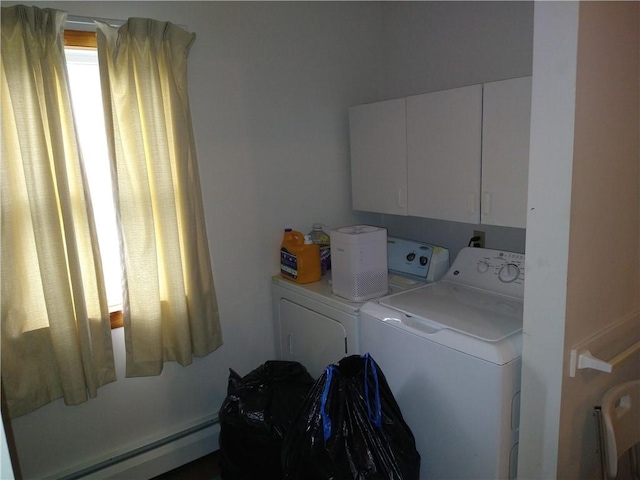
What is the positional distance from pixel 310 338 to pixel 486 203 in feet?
3.28

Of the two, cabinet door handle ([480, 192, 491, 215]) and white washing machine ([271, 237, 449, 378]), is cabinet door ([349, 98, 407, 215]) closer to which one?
white washing machine ([271, 237, 449, 378])

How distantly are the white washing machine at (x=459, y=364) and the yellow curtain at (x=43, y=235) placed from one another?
1137 millimetres

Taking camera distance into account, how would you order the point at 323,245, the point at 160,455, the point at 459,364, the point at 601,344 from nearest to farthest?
the point at 601,344
the point at 459,364
the point at 160,455
the point at 323,245

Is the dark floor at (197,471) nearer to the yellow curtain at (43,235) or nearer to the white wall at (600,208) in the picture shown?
the yellow curtain at (43,235)

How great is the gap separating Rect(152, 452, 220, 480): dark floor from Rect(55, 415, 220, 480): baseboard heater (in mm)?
32

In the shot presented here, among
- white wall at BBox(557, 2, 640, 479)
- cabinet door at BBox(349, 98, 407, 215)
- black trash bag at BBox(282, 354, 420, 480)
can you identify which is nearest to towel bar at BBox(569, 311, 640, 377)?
white wall at BBox(557, 2, 640, 479)

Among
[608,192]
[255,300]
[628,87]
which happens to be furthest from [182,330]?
[628,87]

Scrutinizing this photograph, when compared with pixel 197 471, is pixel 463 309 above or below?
above

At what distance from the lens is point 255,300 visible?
2303 millimetres

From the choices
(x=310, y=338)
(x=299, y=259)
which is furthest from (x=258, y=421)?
(x=299, y=259)

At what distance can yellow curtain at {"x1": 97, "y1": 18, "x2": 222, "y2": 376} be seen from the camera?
1737 millimetres

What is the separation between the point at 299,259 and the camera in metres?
2.16

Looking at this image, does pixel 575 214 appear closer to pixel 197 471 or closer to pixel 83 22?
pixel 83 22

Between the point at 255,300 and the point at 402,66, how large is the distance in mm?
1533
